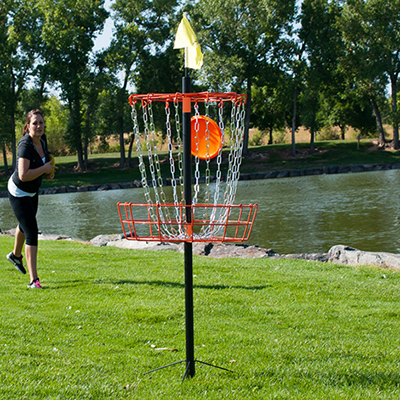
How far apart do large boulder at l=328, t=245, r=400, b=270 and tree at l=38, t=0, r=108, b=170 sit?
40.8 metres

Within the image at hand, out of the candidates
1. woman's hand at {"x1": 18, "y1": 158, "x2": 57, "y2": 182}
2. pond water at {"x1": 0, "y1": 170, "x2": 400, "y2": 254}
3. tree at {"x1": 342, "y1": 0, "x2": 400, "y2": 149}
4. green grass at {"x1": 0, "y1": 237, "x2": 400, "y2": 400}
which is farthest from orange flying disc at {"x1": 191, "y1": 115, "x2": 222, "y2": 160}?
tree at {"x1": 342, "y1": 0, "x2": 400, "y2": 149}

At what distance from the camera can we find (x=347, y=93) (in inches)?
2112

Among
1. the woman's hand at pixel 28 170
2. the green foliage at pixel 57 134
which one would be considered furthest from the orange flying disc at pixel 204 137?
the green foliage at pixel 57 134

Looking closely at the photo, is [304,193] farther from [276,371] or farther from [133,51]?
[133,51]

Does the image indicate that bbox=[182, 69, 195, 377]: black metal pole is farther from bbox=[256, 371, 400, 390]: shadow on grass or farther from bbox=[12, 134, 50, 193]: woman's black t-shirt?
bbox=[12, 134, 50, 193]: woman's black t-shirt

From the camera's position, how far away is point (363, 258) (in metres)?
9.48

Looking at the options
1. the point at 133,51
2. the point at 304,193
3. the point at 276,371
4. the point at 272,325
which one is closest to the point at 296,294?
the point at 272,325

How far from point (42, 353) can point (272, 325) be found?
7.65 feet

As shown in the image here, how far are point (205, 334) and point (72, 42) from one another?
150ft

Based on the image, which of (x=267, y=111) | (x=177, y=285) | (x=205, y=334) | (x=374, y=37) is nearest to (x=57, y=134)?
(x=267, y=111)

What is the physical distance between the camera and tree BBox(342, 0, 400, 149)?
47.5 meters

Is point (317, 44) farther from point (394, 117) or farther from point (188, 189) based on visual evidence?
point (188, 189)

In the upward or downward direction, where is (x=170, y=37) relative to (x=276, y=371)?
upward

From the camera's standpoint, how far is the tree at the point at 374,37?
47.5 meters
